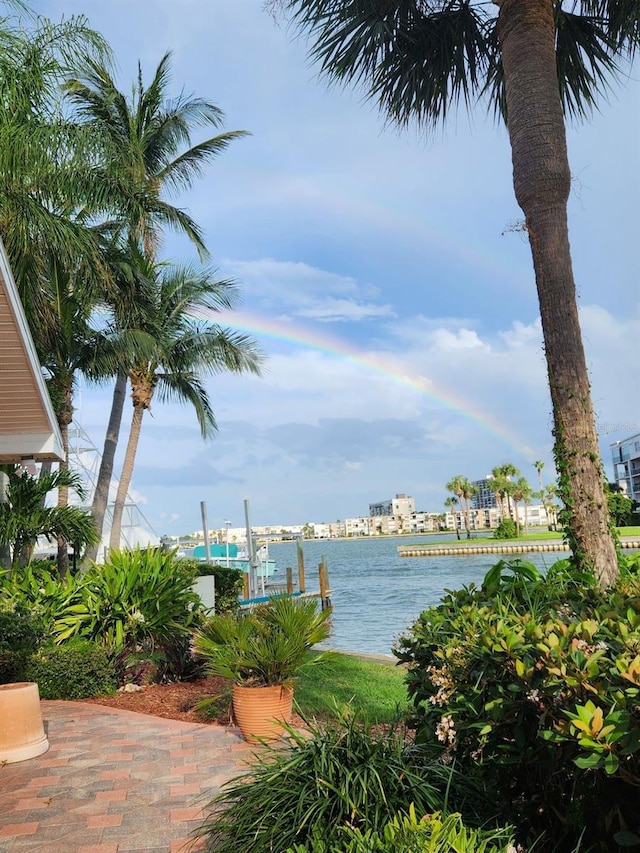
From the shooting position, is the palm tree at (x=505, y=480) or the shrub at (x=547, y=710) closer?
the shrub at (x=547, y=710)

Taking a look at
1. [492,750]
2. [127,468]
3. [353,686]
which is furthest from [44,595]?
[127,468]

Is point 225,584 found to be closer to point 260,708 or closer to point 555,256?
point 260,708

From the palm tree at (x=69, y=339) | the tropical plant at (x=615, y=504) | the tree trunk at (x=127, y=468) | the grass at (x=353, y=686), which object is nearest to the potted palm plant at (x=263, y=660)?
the grass at (x=353, y=686)

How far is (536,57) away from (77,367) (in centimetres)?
1485

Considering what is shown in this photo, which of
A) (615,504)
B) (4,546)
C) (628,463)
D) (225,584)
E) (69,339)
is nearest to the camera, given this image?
(615,504)

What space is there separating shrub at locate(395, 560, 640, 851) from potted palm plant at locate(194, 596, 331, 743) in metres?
2.37

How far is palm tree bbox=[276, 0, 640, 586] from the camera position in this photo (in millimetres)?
5113

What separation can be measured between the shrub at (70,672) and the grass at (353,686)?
2.19 metres

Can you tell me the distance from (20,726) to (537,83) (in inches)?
259

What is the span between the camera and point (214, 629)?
21.1 ft

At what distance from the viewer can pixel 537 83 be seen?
5652mm

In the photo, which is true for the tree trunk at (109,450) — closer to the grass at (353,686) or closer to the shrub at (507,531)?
the grass at (353,686)

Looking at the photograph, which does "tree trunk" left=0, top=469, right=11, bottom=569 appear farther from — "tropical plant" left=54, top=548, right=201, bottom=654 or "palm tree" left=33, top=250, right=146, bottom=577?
"tropical plant" left=54, top=548, right=201, bottom=654

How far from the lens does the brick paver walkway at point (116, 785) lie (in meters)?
3.82
